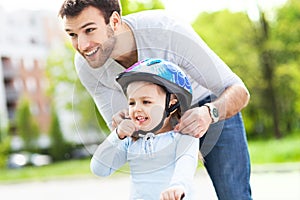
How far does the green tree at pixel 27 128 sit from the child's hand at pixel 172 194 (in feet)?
81.0

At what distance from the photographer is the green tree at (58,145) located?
23.6m

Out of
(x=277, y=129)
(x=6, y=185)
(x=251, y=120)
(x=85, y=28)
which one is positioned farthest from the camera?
(x=251, y=120)

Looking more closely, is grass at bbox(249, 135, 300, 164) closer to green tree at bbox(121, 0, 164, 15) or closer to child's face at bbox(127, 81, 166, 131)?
green tree at bbox(121, 0, 164, 15)

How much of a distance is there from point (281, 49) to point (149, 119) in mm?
17916

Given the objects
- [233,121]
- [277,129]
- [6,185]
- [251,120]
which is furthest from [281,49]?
[233,121]

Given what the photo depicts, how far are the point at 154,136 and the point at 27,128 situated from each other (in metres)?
24.9

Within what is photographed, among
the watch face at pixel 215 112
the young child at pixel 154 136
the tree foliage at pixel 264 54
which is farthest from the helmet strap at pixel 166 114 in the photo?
the tree foliage at pixel 264 54

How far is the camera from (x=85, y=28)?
1780 mm

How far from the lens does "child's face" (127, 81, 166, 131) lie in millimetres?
1665

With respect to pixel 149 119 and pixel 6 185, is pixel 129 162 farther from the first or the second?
pixel 6 185

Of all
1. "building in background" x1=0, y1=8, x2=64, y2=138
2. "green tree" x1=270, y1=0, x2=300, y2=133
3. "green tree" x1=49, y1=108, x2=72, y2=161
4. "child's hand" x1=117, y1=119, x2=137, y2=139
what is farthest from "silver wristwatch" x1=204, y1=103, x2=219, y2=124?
"building in background" x1=0, y1=8, x2=64, y2=138

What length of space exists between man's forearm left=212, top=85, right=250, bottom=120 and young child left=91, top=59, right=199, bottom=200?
13 centimetres

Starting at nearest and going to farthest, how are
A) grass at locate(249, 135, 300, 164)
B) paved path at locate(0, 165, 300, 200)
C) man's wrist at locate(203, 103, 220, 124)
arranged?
1. man's wrist at locate(203, 103, 220, 124)
2. paved path at locate(0, 165, 300, 200)
3. grass at locate(249, 135, 300, 164)

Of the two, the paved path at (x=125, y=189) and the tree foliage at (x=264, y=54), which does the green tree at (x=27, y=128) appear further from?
the paved path at (x=125, y=189)
